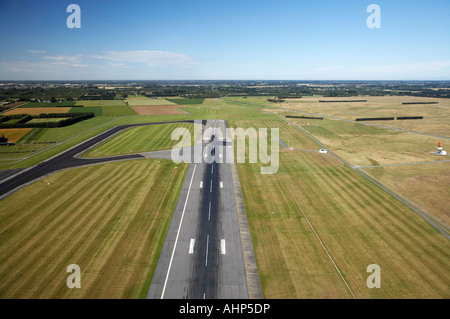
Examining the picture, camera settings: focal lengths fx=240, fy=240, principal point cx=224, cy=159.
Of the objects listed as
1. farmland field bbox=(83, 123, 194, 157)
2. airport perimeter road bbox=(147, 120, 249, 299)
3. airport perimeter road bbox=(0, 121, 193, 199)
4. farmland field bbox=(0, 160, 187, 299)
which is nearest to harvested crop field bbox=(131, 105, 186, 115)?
farmland field bbox=(83, 123, 194, 157)

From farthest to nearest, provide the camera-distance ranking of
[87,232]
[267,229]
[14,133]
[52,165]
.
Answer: [14,133]
[52,165]
[267,229]
[87,232]

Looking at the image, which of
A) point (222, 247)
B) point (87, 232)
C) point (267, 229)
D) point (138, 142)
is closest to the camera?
point (222, 247)

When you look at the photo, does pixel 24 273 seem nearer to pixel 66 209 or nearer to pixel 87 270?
pixel 87 270

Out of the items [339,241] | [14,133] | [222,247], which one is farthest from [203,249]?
[14,133]

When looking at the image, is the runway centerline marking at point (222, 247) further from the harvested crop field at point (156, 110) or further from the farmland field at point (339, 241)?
the harvested crop field at point (156, 110)

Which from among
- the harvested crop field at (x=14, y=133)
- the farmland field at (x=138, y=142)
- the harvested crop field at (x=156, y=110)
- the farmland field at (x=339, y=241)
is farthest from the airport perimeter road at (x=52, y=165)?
the harvested crop field at (x=156, y=110)

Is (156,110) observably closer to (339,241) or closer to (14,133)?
(14,133)

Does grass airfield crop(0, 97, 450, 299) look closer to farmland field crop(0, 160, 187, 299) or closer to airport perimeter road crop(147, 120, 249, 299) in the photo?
farmland field crop(0, 160, 187, 299)
